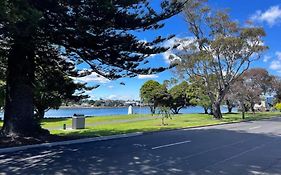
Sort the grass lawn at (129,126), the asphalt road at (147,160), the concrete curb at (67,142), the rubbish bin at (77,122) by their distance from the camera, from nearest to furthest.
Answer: the asphalt road at (147,160), the concrete curb at (67,142), the grass lawn at (129,126), the rubbish bin at (77,122)

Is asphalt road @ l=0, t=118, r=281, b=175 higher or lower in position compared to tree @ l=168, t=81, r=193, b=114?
lower

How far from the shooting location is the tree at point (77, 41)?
44.4ft

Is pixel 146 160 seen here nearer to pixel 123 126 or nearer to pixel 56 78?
pixel 56 78

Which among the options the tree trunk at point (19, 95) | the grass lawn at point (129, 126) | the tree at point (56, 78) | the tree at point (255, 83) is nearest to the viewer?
the tree trunk at point (19, 95)

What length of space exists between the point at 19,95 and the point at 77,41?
12.4 feet

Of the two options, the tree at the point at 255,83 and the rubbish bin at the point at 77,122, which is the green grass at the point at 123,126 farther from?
the tree at the point at 255,83

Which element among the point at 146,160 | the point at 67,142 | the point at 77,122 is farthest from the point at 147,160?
the point at 77,122

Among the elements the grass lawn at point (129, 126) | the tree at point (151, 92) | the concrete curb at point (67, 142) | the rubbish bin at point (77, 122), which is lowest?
the concrete curb at point (67, 142)

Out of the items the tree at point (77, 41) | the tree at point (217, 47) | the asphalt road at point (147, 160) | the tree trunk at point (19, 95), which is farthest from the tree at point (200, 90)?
the asphalt road at point (147, 160)

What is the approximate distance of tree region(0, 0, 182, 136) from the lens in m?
13.5

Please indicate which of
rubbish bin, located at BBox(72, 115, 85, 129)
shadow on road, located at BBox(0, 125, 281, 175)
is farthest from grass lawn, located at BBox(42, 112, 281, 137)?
shadow on road, located at BBox(0, 125, 281, 175)

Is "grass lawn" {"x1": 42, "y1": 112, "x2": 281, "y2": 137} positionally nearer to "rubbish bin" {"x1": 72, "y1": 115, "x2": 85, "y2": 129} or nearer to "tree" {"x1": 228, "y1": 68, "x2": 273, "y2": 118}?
"rubbish bin" {"x1": 72, "y1": 115, "x2": 85, "y2": 129}

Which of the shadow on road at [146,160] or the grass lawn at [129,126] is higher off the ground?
the grass lawn at [129,126]

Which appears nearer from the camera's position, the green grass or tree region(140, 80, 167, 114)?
the green grass
